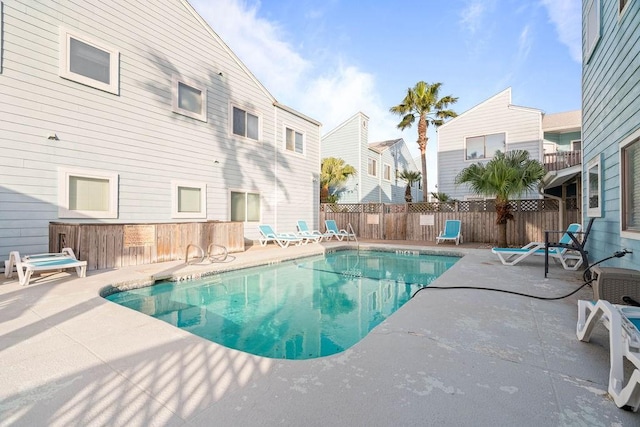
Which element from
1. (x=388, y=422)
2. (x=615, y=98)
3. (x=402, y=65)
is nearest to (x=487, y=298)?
(x=388, y=422)

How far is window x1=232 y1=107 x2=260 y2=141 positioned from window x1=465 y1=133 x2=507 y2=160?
414 inches

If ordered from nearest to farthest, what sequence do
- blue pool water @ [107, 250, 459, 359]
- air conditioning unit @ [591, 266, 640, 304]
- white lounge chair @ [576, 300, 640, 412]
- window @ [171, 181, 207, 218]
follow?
white lounge chair @ [576, 300, 640, 412] < air conditioning unit @ [591, 266, 640, 304] < blue pool water @ [107, 250, 459, 359] < window @ [171, 181, 207, 218]

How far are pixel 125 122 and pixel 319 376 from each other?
818 cm

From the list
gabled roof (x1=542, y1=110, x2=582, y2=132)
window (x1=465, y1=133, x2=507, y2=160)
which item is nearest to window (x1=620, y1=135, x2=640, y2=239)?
window (x1=465, y1=133, x2=507, y2=160)

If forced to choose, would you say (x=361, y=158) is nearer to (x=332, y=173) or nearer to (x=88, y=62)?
(x=332, y=173)

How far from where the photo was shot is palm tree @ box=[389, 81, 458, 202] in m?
17.0

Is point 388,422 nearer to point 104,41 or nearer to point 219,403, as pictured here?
point 219,403

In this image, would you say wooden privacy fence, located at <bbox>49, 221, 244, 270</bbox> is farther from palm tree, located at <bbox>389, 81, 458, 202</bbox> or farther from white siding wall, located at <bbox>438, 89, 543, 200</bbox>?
palm tree, located at <bbox>389, 81, 458, 202</bbox>

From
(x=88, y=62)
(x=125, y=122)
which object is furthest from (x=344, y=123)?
(x=88, y=62)

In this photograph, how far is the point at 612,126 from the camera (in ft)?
15.4

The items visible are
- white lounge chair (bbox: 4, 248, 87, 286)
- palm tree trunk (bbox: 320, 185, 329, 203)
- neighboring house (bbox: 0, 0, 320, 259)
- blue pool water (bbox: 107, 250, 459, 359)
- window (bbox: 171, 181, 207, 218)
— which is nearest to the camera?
blue pool water (bbox: 107, 250, 459, 359)

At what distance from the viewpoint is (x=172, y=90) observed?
8.70 m

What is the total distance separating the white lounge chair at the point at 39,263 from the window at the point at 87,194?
4.26 ft

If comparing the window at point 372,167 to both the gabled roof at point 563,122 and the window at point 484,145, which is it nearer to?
the window at point 484,145
